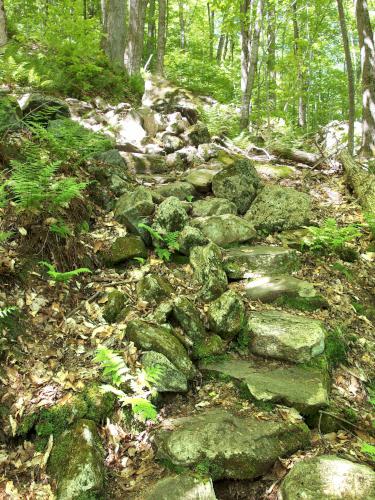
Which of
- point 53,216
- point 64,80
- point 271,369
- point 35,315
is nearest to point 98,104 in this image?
point 64,80

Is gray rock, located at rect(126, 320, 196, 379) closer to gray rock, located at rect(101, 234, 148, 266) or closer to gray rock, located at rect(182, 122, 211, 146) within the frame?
gray rock, located at rect(101, 234, 148, 266)

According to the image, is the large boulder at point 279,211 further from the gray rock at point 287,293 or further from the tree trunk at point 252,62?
the tree trunk at point 252,62

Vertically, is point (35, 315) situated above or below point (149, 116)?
below

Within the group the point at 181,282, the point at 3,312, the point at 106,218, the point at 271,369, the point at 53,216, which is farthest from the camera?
the point at 106,218

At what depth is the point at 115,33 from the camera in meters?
12.2

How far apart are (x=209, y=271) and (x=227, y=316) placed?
0.79 meters

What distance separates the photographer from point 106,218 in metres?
5.68

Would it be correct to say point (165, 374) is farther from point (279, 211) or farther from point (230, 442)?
point (279, 211)

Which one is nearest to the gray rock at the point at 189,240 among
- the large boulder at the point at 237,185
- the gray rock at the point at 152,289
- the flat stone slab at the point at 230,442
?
the gray rock at the point at 152,289

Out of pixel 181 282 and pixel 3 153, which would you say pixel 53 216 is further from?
pixel 181 282

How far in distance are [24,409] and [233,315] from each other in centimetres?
230

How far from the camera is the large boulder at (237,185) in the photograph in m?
6.91

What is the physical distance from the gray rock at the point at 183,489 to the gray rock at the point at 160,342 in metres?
1.08

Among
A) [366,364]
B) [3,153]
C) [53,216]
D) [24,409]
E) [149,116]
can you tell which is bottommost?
[366,364]
